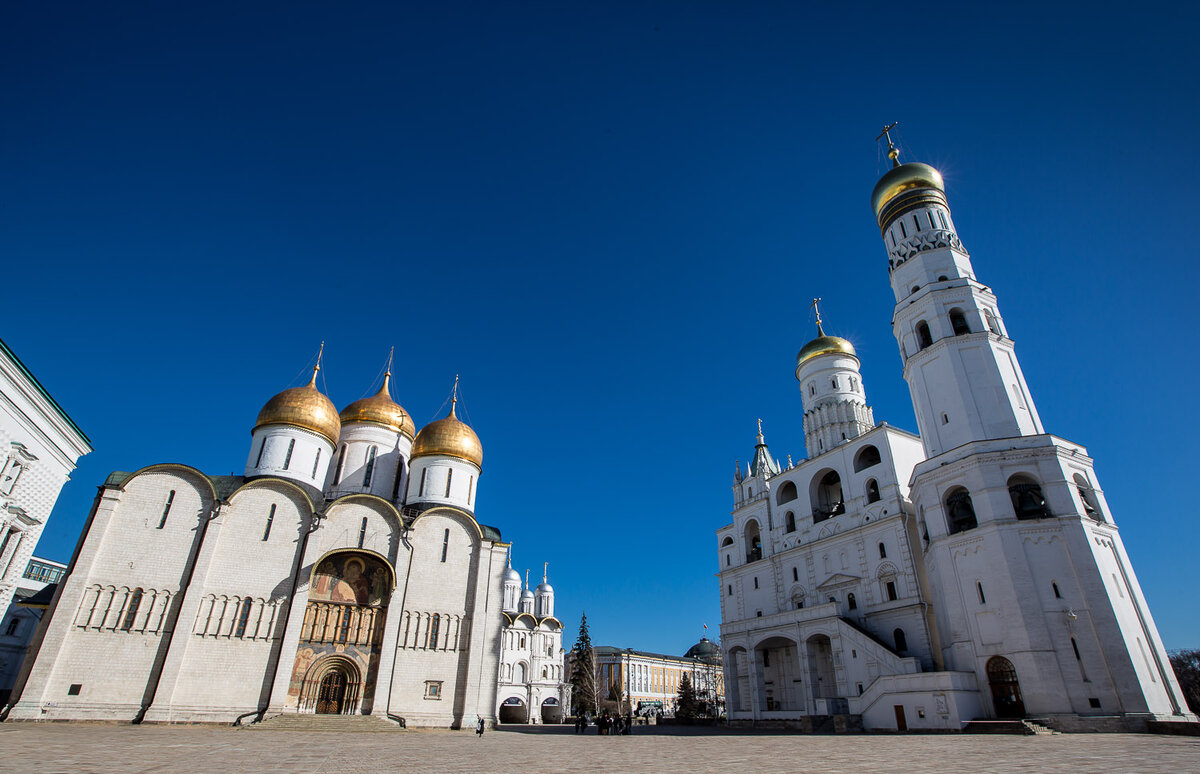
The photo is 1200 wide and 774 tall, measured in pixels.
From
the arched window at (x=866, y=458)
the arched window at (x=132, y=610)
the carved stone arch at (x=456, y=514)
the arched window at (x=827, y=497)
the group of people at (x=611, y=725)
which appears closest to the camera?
the arched window at (x=132, y=610)

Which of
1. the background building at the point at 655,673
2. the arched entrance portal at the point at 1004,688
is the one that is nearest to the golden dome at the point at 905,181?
the arched entrance portal at the point at 1004,688

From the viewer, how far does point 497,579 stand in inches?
942

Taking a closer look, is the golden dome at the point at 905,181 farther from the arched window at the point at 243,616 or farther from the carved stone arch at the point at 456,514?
the arched window at the point at 243,616

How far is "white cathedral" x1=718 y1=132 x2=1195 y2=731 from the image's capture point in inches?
719

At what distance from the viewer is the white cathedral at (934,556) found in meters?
18.2

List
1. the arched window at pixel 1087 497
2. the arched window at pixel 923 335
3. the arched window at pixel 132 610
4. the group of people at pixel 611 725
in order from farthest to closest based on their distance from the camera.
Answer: the arched window at pixel 923 335, the group of people at pixel 611 725, the arched window at pixel 1087 497, the arched window at pixel 132 610

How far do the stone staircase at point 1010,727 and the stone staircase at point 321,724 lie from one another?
18173 millimetres

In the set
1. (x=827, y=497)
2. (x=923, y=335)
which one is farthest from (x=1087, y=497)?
(x=827, y=497)

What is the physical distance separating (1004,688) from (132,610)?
1106 inches

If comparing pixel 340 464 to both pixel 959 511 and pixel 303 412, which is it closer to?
pixel 303 412

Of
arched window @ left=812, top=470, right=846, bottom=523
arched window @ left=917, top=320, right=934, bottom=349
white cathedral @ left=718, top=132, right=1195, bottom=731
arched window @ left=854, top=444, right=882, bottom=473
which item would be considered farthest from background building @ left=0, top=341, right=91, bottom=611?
arched window @ left=854, top=444, right=882, bottom=473

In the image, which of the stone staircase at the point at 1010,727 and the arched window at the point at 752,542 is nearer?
the stone staircase at the point at 1010,727

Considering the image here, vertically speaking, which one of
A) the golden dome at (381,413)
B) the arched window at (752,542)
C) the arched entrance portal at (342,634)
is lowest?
the arched entrance portal at (342,634)

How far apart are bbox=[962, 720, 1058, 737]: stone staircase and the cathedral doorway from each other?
20.0 meters
